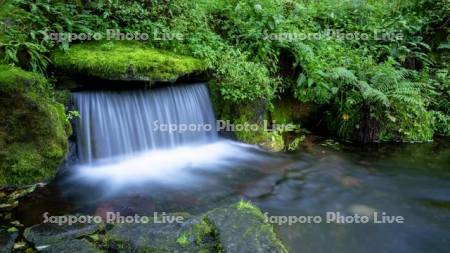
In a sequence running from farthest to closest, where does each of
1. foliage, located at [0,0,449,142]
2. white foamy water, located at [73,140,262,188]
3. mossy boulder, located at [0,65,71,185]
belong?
foliage, located at [0,0,449,142] → white foamy water, located at [73,140,262,188] → mossy boulder, located at [0,65,71,185]

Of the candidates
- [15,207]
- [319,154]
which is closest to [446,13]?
[319,154]

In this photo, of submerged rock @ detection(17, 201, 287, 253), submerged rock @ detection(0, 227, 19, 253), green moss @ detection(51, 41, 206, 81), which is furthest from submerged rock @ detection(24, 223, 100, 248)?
green moss @ detection(51, 41, 206, 81)

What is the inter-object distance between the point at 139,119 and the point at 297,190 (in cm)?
301

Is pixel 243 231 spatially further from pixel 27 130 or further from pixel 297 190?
pixel 27 130

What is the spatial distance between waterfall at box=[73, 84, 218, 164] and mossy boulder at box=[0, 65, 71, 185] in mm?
681

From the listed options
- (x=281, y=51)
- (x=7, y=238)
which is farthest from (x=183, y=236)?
(x=281, y=51)

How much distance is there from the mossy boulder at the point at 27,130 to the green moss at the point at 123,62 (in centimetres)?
68

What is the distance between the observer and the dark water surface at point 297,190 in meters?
4.77

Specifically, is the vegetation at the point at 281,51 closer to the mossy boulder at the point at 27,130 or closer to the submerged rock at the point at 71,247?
the mossy boulder at the point at 27,130

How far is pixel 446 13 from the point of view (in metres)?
11.1

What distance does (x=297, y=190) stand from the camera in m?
5.98

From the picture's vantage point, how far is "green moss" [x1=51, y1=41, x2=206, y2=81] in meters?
6.04

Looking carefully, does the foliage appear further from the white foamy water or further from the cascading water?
the white foamy water

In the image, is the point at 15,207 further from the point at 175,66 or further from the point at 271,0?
the point at 271,0
